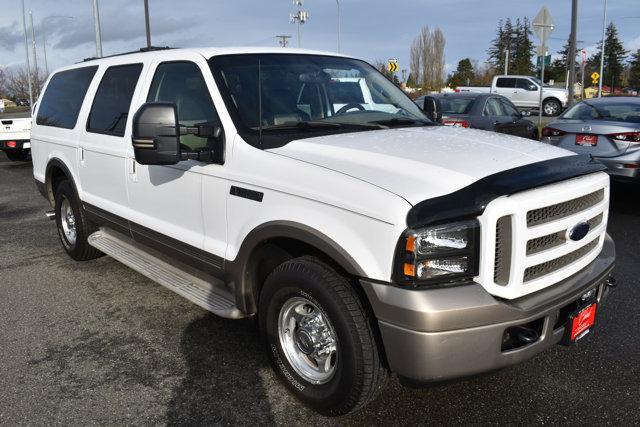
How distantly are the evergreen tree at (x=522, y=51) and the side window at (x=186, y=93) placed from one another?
280 ft

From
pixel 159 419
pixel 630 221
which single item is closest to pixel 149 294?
pixel 159 419

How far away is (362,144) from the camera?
314 centimetres

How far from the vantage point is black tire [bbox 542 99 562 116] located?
97.3 feet

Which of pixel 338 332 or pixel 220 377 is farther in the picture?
pixel 220 377

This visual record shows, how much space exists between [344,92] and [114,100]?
1.89m

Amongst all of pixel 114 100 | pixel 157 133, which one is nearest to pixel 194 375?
pixel 157 133

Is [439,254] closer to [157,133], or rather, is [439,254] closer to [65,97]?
[157,133]

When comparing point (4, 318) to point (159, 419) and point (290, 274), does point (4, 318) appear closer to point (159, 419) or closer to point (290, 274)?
point (159, 419)

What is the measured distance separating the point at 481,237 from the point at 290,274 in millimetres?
960

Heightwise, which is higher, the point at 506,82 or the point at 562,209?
the point at 506,82

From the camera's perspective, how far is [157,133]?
3.10 metres

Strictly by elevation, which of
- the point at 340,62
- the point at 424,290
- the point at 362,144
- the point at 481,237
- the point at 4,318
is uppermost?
the point at 340,62

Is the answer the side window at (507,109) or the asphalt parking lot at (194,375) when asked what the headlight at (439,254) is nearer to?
the asphalt parking lot at (194,375)

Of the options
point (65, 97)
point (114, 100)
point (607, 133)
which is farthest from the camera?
point (607, 133)
